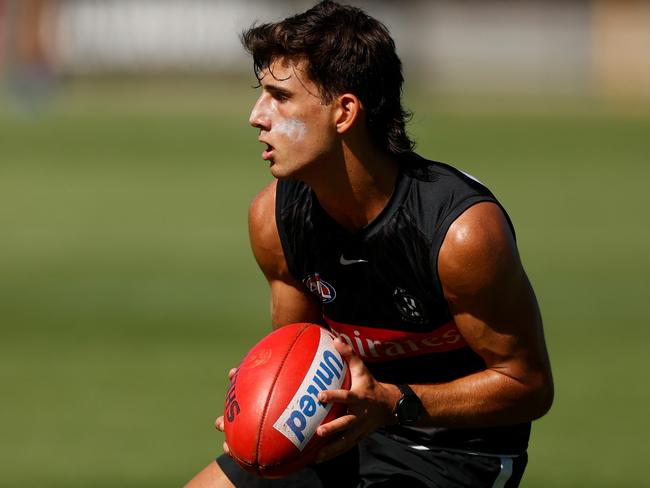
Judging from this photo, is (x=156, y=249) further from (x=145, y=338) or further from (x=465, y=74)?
(x=465, y=74)

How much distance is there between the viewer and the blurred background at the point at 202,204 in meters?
9.78

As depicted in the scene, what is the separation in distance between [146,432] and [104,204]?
12167 mm

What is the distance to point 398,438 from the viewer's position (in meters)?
5.58

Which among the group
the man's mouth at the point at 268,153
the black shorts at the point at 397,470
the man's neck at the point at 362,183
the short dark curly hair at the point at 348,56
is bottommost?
the black shorts at the point at 397,470

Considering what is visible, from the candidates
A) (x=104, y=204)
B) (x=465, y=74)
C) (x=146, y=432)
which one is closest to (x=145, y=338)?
(x=146, y=432)

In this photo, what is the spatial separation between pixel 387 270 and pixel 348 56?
0.90 meters

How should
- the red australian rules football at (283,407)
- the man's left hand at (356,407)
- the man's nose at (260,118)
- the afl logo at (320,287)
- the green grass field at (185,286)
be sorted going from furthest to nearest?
the green grass field at (185,286) → the afl logo at (320,287) → the man's nose at (260,118) → the red australian rules football at (283,407) → the man's left hand at (356,407)

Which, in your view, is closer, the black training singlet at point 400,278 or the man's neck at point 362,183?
the black training singlet at point 400,278

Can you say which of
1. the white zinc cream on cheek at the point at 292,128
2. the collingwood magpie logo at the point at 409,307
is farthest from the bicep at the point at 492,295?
the white zinc cream on cheek at the point at 292,128

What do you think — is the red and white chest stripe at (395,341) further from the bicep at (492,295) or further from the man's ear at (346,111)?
the man's ear at (346,111)

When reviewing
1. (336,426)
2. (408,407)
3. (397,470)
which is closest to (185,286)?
(397,470)

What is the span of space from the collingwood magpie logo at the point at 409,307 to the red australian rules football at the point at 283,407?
1.27 ft

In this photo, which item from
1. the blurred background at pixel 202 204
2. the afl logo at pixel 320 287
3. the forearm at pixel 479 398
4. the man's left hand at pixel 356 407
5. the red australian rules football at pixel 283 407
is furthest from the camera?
the blurred background at pixel 202 204

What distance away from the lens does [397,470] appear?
18.0 ft
